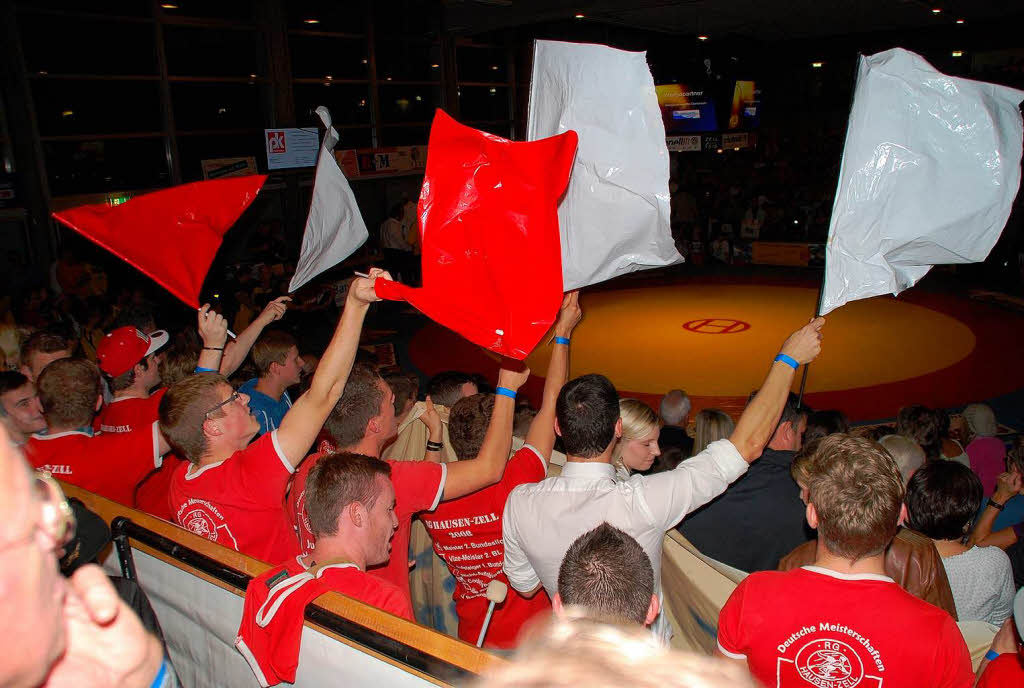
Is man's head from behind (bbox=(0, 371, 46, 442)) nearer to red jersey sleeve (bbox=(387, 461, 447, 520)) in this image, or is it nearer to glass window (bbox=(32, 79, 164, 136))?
red jersey sleeve (bbox=(387, 461, 447, 520))

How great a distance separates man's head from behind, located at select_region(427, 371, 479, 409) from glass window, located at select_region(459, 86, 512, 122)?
52.9 ft

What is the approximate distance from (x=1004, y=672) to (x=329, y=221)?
12.8ft

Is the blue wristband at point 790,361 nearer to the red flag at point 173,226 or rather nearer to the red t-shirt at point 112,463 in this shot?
the red t-shirt at point 112,463

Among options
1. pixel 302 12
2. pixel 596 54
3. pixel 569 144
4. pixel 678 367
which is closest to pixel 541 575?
pixel 569 144

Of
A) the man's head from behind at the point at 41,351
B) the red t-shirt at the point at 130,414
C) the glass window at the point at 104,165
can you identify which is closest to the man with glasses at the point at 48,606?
the red t-shirt at the point at 130,414

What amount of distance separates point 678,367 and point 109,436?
8.33 m

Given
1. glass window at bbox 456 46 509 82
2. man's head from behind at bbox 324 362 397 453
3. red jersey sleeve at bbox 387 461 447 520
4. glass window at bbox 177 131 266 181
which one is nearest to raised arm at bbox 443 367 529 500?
red jersey sleeve at bbox 387 461 447 520

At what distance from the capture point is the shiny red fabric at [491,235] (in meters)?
2.81

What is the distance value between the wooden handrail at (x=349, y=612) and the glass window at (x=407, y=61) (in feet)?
55.6

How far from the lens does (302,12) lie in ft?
52.4

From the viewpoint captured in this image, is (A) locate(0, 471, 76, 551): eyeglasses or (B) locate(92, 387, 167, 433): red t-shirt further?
(B) locate(92, 387, 167, 433): red t-shirt

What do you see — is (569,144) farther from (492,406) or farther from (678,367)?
(678,367)

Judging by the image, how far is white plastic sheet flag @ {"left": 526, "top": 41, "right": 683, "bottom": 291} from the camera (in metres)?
3.42

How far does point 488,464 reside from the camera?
110 inches
